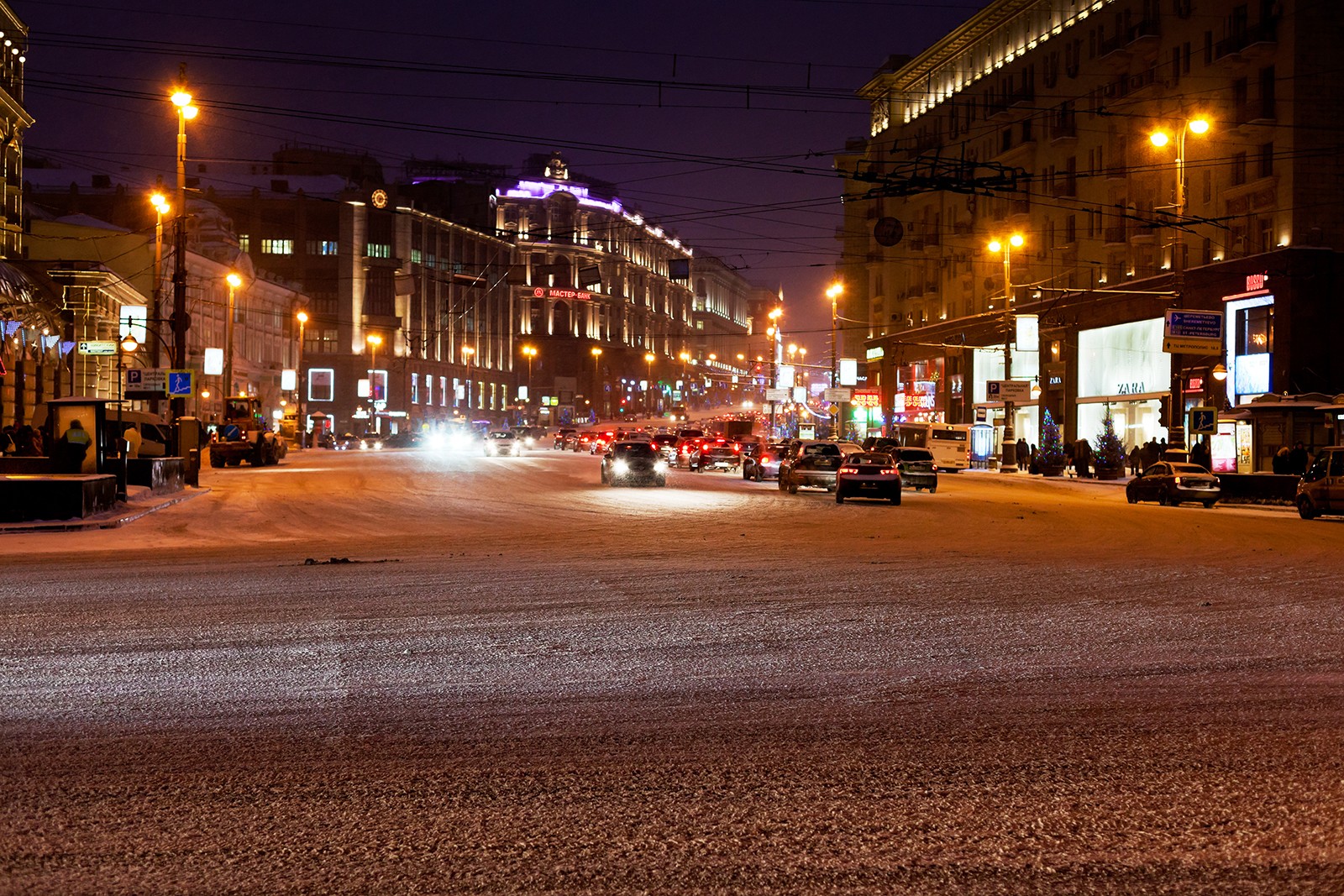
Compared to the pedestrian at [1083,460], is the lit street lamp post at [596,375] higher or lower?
higher

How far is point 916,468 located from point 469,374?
334 feet

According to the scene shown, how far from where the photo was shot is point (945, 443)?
6312 centimetres

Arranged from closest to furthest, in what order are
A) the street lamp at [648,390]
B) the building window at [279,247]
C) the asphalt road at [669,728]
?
the asphalt road at [669,728] < the building window at [279,247] < the street lamp at [648,390]

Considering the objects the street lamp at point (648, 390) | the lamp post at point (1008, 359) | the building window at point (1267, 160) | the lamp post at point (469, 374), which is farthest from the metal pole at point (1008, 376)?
the street lamp at point (648, 390)

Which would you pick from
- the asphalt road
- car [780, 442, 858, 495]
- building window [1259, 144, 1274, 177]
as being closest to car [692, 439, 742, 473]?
car [780, 442, 858, 495]

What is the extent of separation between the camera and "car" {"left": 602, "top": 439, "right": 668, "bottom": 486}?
1608 inches

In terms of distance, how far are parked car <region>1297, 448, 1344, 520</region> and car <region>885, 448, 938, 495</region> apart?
12781 millimetres

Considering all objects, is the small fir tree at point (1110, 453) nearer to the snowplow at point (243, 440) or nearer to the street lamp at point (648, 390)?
the snowplow at point (243, 440)

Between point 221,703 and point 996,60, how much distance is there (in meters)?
70.2

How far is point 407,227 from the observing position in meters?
125

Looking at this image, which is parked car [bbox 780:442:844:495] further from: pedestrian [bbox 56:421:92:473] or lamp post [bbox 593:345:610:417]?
lamp post [bbox 593:345:610:417]

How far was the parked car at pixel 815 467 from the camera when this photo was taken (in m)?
38.0

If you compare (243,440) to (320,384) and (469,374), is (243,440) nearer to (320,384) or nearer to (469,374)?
(320,384)

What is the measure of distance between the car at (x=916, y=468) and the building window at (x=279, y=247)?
9018cm
